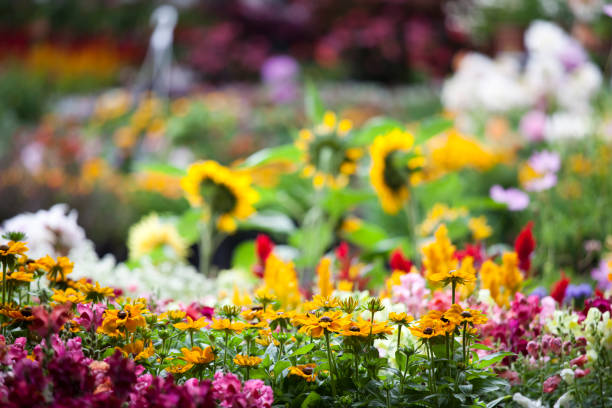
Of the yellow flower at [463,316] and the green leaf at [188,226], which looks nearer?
the yellow flower at [463,316]

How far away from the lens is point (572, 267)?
236cm

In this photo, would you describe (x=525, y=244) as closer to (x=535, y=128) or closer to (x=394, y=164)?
(x=394, y=164)

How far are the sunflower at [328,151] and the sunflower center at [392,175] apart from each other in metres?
0.11

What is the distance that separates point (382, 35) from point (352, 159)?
6.03 metres

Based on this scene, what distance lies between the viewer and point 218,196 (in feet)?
6.50

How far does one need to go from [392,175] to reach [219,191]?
0.54 m

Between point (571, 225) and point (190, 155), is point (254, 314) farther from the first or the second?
point (190, 155)

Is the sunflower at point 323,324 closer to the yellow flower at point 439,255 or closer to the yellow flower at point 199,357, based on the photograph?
the yellow flower at point 199,357

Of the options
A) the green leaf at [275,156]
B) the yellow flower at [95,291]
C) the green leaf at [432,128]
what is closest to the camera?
the yellow flower at [95,291]

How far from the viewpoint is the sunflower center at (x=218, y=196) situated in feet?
6.42

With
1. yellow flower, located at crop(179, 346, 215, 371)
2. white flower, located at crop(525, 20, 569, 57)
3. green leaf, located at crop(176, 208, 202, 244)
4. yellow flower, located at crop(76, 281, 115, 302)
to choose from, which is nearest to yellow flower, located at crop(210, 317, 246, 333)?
yellow flower, located at crop(179, 346, 215, 371)

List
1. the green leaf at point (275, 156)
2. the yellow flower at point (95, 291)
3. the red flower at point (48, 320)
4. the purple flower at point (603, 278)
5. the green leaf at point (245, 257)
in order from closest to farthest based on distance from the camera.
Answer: the red flower at point (48, 320)
the yellow flower at point (95, 291)
the purple flower at point (603, 278)
the green leaf at point (275, 156)
the green leaf at point (245, 257)

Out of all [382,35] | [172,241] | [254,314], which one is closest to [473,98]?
[172,241]

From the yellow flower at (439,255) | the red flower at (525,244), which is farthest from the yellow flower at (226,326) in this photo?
the red flower at (525,244)
